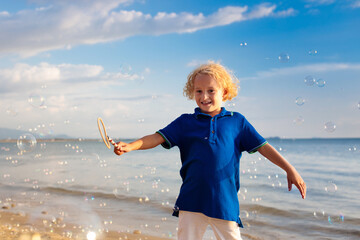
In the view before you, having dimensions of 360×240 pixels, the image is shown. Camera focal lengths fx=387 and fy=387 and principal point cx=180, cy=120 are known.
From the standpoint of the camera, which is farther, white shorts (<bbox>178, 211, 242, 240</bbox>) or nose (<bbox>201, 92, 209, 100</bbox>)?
nose (<bbox>201, 92, 209, 100</bbox>)

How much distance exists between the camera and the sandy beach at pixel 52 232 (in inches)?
213

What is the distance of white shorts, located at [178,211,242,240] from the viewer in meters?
2.73

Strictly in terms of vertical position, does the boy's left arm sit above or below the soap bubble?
above

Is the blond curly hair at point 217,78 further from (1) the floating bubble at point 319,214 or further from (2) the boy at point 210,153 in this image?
(1) the floating bubble at point 319,214

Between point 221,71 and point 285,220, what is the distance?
469cm

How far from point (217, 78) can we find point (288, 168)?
2.83 ft

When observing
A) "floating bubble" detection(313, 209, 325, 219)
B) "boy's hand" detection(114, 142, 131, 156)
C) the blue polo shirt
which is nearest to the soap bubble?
the blue polo shirt

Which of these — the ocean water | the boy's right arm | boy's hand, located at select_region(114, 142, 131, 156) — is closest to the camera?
boy's hand, located at select_region(114, 142, 131, 156)

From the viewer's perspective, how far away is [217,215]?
8.83 feet

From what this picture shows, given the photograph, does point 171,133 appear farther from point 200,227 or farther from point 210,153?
point 200,227

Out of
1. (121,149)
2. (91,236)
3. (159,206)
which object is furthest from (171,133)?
(159,206)

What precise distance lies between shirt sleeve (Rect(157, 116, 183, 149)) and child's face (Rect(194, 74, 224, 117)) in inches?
9.4

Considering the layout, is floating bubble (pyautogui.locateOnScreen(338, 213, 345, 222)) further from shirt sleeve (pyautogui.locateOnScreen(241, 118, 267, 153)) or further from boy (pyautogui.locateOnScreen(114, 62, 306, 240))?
shirt sleeve (pyautogui.locateOnScreen(241, 118, 267, 153))

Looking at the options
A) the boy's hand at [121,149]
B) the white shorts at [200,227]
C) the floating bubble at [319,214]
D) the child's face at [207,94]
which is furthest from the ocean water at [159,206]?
the boy's hand at [121,149]
